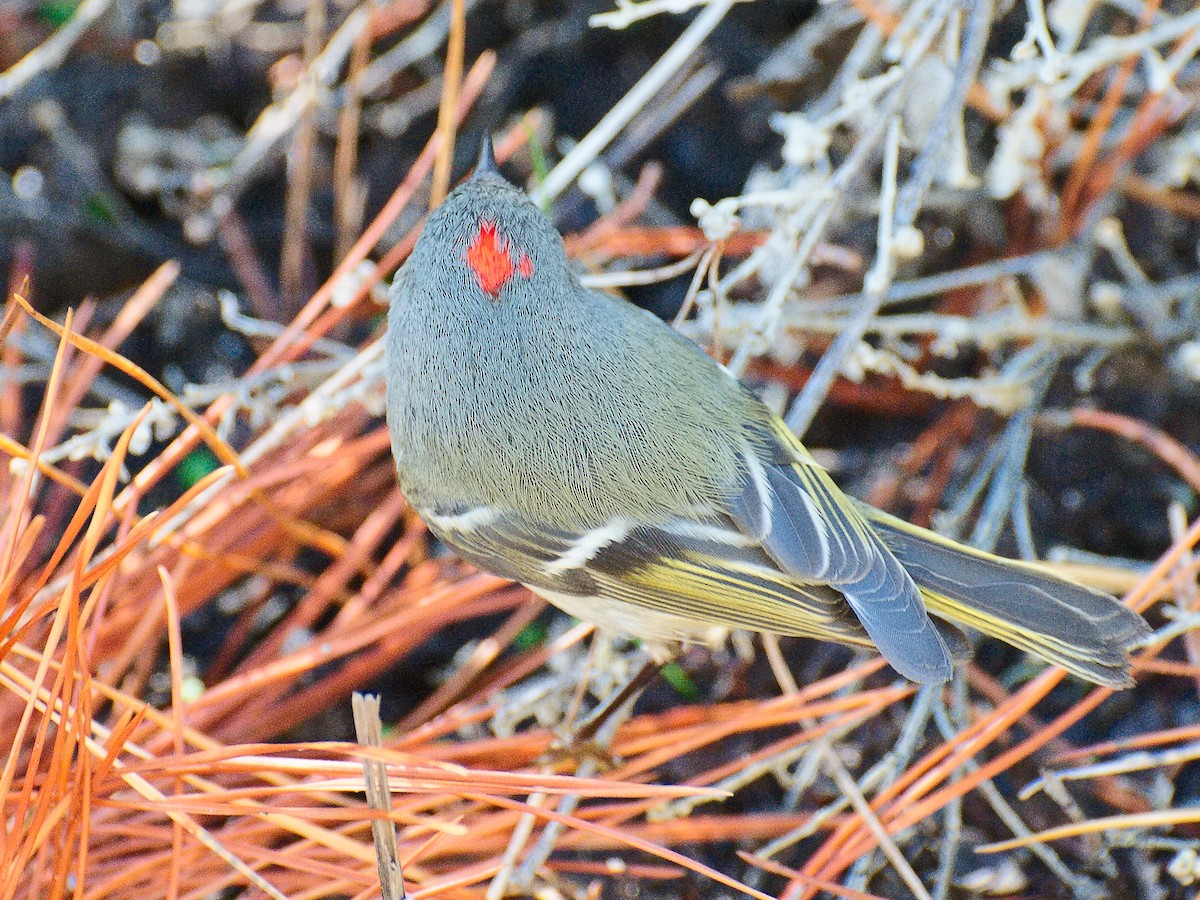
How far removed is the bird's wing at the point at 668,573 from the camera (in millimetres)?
1292

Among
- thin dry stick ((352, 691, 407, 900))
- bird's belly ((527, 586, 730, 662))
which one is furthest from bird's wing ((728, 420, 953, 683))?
thin dry stick ((352, 691, 407, 900))

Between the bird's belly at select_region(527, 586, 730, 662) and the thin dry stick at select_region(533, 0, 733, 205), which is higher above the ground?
the thin dry stick at select_region(533, 0, 733, 205)

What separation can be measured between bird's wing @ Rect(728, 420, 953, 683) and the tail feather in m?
0.07

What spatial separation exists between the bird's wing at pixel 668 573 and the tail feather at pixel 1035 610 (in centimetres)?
14

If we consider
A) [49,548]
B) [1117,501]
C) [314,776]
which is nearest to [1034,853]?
[1117,501]

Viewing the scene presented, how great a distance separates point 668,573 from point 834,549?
7.5 inches

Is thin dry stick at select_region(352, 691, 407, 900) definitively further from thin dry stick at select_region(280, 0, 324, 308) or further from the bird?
thin dry stick at select_region(280, 0, 324, 308)

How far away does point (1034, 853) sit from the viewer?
151 centimetres

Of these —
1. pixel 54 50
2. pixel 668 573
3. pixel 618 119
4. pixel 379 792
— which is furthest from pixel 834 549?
pixel 54 50

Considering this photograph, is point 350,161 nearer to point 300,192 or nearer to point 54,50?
point 300,192

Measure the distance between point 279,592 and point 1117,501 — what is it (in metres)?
1.38

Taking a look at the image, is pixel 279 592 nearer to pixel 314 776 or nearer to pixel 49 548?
pixel 49 548

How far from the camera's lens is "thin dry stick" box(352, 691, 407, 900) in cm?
98

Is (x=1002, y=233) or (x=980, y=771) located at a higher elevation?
(x=1002, y=233)
